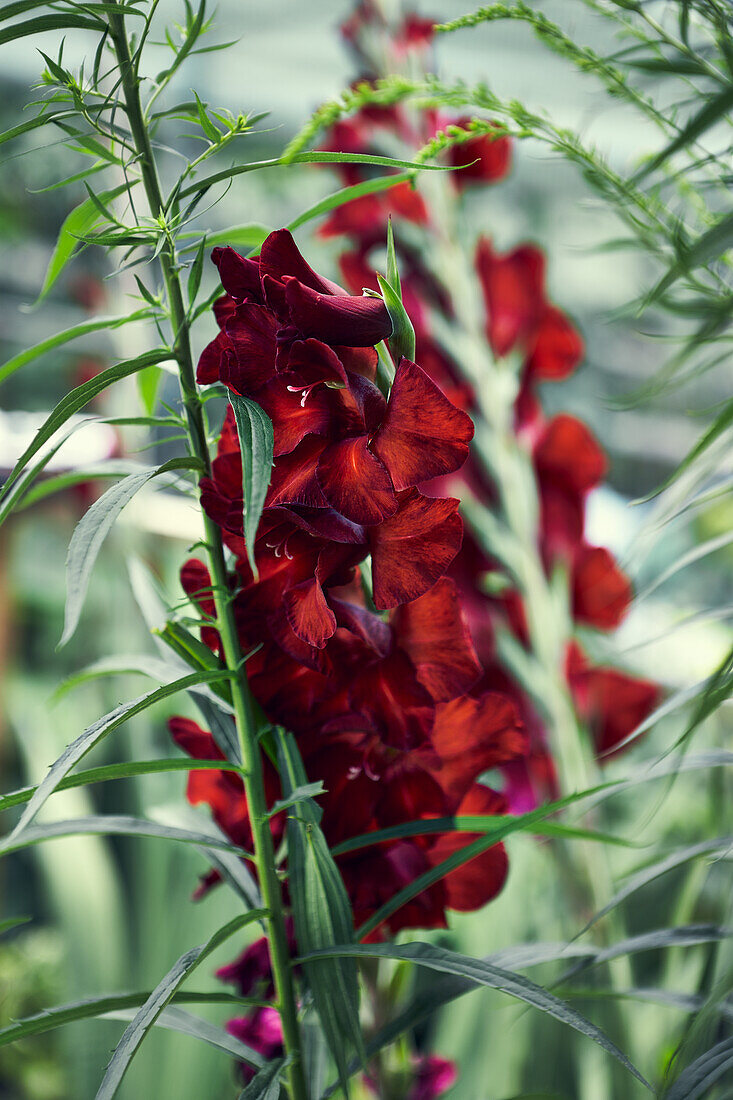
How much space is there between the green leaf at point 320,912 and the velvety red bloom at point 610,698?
0.23m

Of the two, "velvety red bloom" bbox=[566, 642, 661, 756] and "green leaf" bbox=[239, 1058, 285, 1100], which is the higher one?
"velvety red bloom" bbox=[566, 642, 661, 756]

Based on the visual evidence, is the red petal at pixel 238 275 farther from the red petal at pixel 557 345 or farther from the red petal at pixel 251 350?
the red petal at pixel 557 345

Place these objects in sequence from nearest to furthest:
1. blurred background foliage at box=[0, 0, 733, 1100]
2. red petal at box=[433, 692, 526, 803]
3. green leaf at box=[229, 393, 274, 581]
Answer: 1. green leaf at box=[229, 393, 274, 581]
2. red petal at box=[433, 692, 526, 803]
3. blurred background foliage at box=[0, 0, 733, 1100]

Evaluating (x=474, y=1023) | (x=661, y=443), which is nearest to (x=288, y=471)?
(x=474, y=1023)

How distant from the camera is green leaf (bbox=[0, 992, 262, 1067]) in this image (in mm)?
190

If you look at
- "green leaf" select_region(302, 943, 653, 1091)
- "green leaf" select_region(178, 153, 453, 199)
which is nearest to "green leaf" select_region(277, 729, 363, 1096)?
"green leaf" select_region(302, 943, 653, 1091)

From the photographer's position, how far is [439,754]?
0.82ft

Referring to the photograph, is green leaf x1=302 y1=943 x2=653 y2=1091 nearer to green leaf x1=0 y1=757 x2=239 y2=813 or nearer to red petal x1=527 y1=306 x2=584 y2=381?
green leaf x1=0 y1=757 x2=239 y2=813

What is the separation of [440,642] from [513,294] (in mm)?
271

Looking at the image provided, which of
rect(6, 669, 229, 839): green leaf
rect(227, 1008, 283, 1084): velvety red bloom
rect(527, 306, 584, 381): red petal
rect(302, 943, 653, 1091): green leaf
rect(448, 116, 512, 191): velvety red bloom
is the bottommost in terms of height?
rect(227, 1008, 283, 1084): velvety red bloom

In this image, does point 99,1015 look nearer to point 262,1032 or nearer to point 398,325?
point 262,1032

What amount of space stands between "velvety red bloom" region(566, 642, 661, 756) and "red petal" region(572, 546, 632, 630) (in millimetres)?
22

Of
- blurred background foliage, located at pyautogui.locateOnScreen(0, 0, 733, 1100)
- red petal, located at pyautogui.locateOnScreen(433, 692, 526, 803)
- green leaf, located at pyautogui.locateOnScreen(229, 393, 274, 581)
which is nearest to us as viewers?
green leaf, located at pyautogui.locateOnScreen(229, 393, 274, 581)

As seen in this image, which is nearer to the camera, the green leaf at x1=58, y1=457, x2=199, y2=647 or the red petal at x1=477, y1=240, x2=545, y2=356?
the green leaf at x1=58, y1=457, x2=199, y2=647
